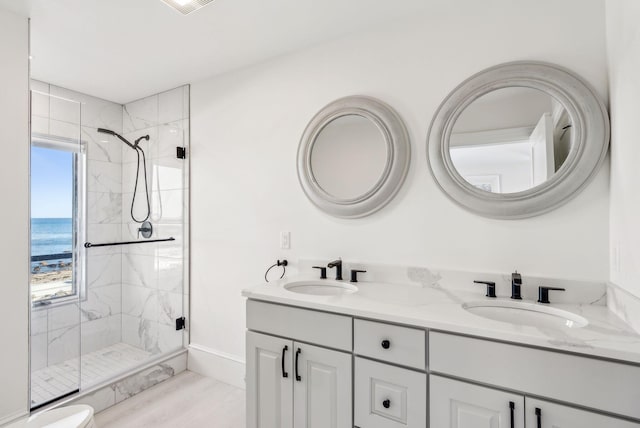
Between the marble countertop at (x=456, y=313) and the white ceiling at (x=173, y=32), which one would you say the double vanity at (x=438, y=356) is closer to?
the marble countertop at (x=456, y=313)

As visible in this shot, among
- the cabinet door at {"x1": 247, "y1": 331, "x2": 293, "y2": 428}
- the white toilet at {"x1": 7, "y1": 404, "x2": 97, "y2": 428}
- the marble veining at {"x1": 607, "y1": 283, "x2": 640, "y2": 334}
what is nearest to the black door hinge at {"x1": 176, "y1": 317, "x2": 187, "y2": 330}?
the white toilet at {"x1": 7, "y1": 404, "x2": 97, "y2": 428}

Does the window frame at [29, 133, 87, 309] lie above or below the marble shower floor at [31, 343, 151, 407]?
above

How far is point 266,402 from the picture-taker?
62.6 inches

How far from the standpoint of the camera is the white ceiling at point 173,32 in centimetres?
172

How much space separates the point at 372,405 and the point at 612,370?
33.0 inches

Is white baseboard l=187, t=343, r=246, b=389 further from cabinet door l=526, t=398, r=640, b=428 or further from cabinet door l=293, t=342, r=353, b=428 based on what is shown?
cabinet door l=526, t=398, r=640, b=428

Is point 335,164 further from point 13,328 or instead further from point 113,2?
point 13,328

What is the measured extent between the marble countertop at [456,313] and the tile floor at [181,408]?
1018mm

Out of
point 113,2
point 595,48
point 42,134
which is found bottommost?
point 42,134

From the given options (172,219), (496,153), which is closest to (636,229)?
(496,153)

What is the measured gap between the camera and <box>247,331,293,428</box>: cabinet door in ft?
5.01

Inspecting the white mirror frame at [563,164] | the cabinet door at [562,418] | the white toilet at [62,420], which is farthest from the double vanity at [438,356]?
the white toilet at [62,420]

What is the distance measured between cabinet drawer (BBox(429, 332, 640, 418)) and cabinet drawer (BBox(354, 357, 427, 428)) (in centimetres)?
12

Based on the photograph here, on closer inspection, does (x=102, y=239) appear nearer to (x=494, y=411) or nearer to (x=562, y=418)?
(x=494, y=411)
